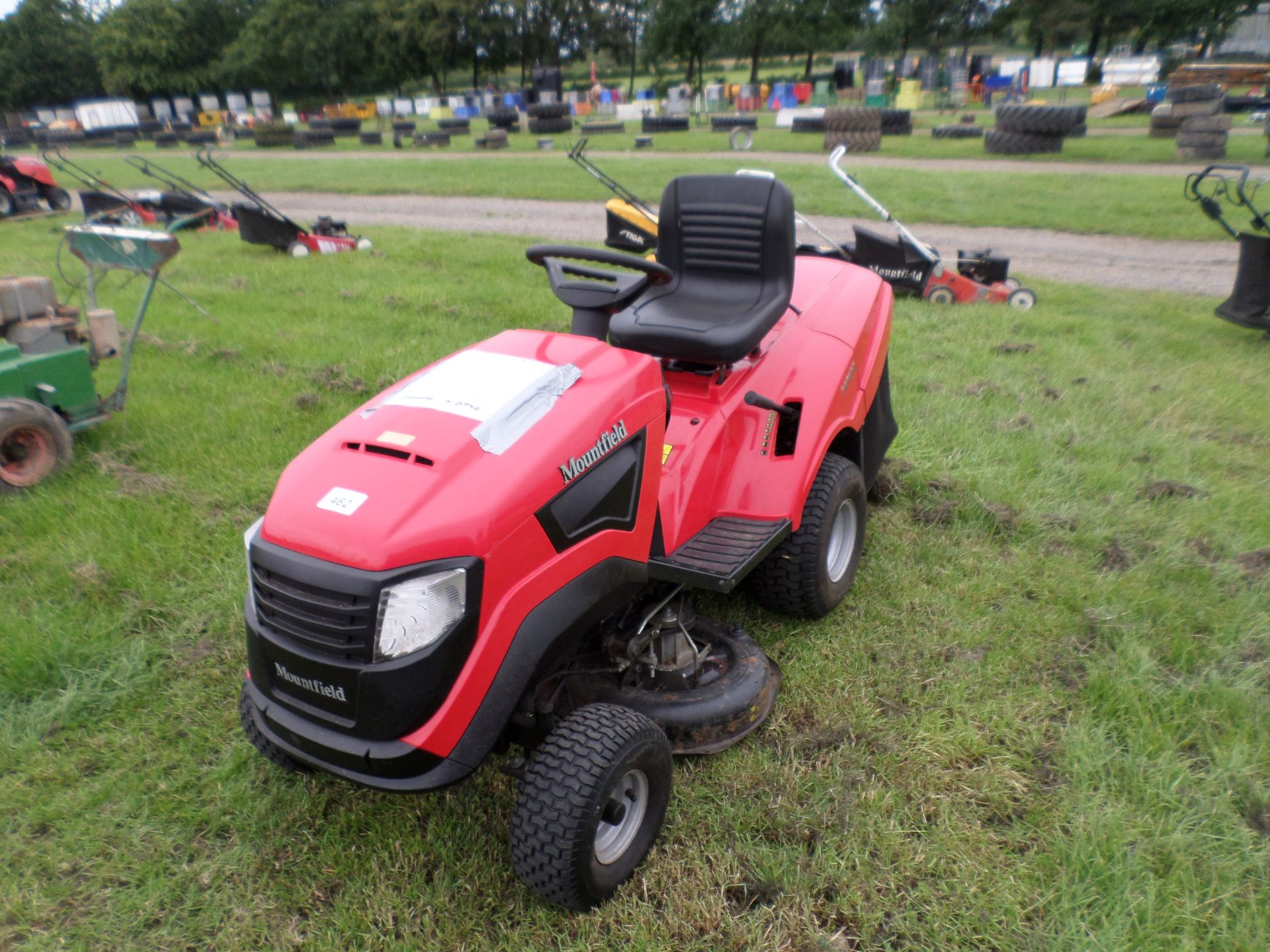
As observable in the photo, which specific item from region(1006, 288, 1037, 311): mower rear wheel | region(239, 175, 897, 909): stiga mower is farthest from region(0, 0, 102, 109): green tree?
region(239, 175, 897, 909): stiga mower

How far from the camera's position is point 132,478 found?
14.1 feet

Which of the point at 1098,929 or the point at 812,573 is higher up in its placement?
the point at 812,573

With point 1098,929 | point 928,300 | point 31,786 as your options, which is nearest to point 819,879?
point 1098,929

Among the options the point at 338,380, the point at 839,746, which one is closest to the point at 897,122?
the point at 338,380

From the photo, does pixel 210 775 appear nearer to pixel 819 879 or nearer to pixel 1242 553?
pixel 819 879

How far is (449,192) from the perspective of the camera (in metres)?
14.7

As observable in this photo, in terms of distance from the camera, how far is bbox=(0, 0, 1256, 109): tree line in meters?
47.0

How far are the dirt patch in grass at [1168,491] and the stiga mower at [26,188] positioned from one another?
1676cm

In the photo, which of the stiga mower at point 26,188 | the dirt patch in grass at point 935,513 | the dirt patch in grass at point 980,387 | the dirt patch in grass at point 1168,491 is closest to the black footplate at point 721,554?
the dirt patch in grass at point 935,513

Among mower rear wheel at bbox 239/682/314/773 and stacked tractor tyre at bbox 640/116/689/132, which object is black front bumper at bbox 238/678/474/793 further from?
stacked tractor tyre at bbox 640/116/689/132

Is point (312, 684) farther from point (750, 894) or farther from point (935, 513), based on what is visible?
point (935, 513)

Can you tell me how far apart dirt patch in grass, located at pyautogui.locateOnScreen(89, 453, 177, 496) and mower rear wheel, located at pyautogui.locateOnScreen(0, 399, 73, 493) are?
179 millimetres

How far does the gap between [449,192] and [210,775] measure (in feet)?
44.4

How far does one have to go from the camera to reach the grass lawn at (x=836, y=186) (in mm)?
10531
